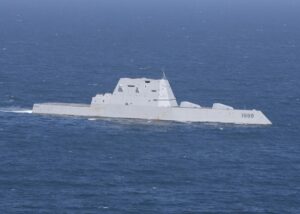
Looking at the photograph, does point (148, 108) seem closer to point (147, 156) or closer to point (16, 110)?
point (16, 110)

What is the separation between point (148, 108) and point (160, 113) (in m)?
1.46

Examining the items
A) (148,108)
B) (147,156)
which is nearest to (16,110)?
(148,108)

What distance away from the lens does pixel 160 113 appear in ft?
430

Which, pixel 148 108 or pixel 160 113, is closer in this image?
pixel 160 113

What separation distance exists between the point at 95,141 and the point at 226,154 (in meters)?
13.1

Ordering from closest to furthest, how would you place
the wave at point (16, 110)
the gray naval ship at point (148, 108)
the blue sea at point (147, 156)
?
the blue sea at point (147, 156) < the gray naval ship at point (148, 108) < the wave at point (16, 110)

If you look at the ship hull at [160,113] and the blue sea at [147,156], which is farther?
the ship hull at [160,113]

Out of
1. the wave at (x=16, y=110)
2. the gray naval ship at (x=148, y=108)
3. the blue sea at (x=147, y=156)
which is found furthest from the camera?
the wave at (x=16, y=110)

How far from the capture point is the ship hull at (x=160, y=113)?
129750 mm

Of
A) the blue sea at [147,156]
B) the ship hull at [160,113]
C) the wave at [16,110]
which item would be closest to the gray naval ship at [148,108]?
the ship hull at [160,113]

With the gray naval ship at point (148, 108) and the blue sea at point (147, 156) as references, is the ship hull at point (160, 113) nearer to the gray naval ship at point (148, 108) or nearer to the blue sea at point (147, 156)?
the gray naval ship at point (148, 108)

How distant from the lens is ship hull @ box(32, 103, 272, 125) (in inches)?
5108

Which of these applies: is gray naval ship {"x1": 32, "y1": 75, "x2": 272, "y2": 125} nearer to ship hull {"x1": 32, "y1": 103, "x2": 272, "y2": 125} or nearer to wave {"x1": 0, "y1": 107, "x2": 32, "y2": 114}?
ship hull {"x1": 32, "y1": 103, "x2": 272, "y2": 125}

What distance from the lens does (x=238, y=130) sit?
127 metres
